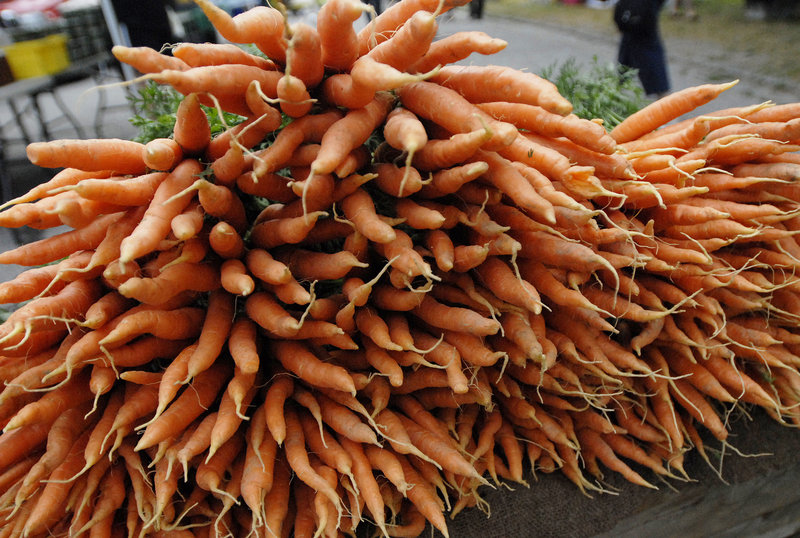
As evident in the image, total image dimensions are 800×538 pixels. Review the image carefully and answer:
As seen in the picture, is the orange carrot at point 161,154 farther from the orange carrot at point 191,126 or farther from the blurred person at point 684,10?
the blurred person at point 684,10

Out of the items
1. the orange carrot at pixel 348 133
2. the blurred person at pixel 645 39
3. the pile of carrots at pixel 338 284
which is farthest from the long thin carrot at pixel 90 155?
the blurred person at pixel 645 39

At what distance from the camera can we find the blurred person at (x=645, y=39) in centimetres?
376

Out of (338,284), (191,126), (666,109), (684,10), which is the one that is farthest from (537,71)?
(684,10)

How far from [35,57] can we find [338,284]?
368cm

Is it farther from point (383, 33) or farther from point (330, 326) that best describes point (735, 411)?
point (383, 33)

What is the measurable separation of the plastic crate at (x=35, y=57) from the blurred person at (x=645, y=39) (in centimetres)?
427

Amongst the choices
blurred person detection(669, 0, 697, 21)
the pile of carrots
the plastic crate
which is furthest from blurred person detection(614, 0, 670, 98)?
blurred person detection(669, 0, 697, 21)

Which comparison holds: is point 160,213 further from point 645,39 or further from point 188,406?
point 645,39

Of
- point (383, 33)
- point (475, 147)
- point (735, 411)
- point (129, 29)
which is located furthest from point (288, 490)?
point (129, 29)

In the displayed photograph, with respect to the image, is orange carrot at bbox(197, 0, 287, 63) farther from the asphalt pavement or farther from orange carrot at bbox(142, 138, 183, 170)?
the asphalt pavement

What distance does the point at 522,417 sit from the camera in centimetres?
154

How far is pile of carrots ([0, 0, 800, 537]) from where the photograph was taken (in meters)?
1.21

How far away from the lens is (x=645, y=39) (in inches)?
151

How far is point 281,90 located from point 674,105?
1.25 m
